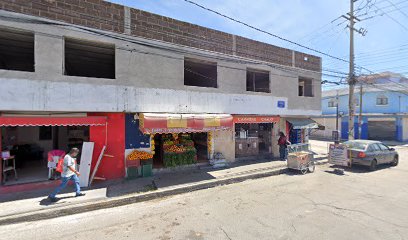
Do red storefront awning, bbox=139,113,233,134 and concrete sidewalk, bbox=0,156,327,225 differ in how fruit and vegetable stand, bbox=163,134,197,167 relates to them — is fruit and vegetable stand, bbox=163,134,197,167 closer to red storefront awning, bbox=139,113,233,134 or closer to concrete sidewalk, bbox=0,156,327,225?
concrete sidewalk, bbox=0,156,327,225

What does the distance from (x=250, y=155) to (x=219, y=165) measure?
116 inches

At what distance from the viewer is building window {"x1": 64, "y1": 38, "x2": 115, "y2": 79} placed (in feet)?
29.5

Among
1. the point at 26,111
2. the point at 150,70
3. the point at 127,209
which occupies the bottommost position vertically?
the point at 127,209

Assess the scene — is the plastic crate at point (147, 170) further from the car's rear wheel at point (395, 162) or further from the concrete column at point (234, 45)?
the car's rear wheel at point (395, 162)

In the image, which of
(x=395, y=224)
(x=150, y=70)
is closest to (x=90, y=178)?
(x=150, y=70)

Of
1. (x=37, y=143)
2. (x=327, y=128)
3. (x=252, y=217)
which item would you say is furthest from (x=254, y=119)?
(x=327, y=128)

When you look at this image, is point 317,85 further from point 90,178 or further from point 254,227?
point 90,178

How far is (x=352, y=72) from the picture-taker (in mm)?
14852

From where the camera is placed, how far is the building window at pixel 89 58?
898cm

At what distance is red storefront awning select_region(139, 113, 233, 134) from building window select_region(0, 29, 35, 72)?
518cm

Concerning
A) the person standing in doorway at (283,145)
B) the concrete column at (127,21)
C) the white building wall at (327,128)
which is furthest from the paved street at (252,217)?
the white building wall at (327,128)

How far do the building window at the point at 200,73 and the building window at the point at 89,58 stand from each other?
3.96 meters

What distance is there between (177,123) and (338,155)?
9.07m

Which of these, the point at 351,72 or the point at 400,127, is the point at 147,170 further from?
the point at 400,127
